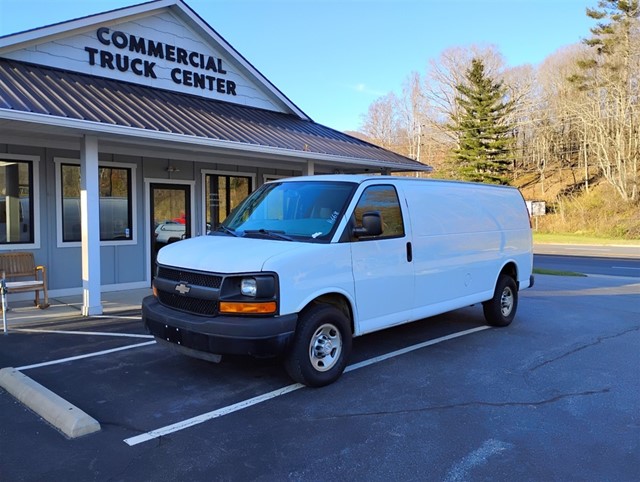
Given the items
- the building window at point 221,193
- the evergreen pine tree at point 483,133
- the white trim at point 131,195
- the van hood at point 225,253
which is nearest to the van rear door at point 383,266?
the van hood at point 225,253

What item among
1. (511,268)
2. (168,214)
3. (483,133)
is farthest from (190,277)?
(483,133)

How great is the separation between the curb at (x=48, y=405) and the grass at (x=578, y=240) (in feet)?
110

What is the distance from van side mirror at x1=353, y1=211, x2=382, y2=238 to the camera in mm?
5293

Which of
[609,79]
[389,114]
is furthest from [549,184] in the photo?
[389,114]

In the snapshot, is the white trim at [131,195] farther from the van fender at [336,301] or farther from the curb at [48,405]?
the van fender at [336,301]

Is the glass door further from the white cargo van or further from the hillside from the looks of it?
the hillside

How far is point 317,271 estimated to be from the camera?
495 cm

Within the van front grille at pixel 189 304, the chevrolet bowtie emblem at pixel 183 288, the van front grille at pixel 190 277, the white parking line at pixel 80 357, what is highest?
the van front grille at pixel 190 277

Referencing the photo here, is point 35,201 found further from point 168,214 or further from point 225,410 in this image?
point 225,410

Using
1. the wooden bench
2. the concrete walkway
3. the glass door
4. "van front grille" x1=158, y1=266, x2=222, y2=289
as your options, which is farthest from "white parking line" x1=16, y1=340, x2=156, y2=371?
the glass door

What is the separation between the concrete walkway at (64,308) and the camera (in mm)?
8203

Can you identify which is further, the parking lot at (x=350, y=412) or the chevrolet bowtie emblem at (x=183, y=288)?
the chevrolet bowtie emblem at (x=183, y=288)

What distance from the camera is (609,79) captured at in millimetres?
41500

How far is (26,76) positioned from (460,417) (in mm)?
8477
